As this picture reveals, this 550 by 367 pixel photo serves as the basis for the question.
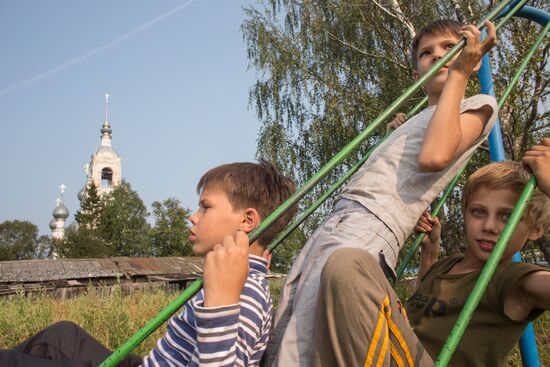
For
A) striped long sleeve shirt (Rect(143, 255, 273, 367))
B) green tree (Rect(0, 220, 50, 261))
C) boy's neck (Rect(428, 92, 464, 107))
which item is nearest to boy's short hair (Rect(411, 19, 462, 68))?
boy's neck (Rect(428, 92, 464, 107))

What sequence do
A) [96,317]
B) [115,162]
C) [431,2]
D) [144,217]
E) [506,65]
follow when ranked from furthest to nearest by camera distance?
1. [115,162]
2. [144,217]
3. [431,2]
4. [506,65]
5. [96,317]

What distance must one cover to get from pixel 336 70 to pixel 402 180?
10.1m

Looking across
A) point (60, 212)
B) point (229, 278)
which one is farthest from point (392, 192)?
point (60, 212)

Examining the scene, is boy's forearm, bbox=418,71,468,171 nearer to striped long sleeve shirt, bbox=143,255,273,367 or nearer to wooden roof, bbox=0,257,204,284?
striped long sleeve shirt, bbox=143,255,273,367

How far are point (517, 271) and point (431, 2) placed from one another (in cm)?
993

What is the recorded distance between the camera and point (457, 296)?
1.60m

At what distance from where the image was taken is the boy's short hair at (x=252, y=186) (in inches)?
61.2

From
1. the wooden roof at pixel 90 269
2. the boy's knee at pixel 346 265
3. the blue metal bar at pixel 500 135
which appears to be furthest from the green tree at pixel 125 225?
the boy's knee at pixel 346 265

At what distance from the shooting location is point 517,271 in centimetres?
143

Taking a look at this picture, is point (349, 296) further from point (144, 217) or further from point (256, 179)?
point (144, 217)

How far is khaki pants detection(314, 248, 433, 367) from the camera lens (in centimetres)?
112

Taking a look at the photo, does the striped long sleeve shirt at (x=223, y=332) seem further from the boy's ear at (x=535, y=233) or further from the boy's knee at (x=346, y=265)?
the boy's ear at (x=535, y=233)

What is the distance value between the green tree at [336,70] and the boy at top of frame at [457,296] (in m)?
7.44

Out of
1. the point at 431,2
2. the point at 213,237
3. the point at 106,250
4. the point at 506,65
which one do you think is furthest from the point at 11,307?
the point at 106,250
